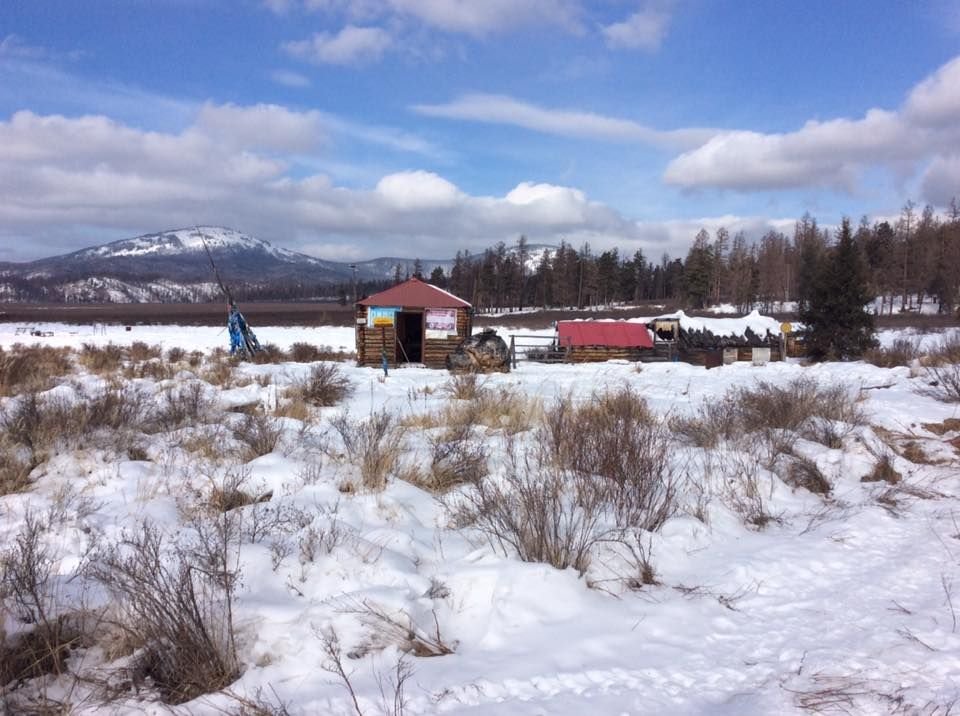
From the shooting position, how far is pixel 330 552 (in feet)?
11.8

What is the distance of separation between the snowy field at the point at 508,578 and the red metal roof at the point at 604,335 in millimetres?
18293

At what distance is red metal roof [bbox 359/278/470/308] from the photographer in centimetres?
2145

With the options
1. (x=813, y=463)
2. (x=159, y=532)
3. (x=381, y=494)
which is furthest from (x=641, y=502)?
(x=159, y=532)

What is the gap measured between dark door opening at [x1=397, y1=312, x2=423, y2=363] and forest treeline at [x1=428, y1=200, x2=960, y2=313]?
2130 inches

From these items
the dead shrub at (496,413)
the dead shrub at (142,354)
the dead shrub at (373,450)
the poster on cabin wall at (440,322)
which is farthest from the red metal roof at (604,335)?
the dead shrub at (373,450)

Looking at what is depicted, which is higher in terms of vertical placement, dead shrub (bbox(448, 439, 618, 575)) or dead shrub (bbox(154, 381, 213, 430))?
dead shrub (bbox(154, 381, 213, 430))

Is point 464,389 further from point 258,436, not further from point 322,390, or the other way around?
point 258,436

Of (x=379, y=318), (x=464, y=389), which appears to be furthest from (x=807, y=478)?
(x=379, y=318)

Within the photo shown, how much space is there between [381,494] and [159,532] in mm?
1643

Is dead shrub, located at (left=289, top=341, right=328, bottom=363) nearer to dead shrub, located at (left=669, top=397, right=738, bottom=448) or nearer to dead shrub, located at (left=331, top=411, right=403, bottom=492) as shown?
dead shrub, located at (left=331, top=411, right=403, bottom=492)

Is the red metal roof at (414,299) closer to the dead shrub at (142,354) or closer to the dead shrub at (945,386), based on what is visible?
the dead shrub at (142,354)

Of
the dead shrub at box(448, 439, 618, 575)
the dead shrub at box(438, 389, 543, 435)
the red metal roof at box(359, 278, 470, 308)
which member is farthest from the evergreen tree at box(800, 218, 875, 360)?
the dead shrub at box(448, 439, 618, 575)

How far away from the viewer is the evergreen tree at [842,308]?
24688 millimetres

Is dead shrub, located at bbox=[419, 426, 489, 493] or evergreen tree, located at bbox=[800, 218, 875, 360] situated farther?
evergreen tree, located at bbox=[800, 218, 875, 360]
